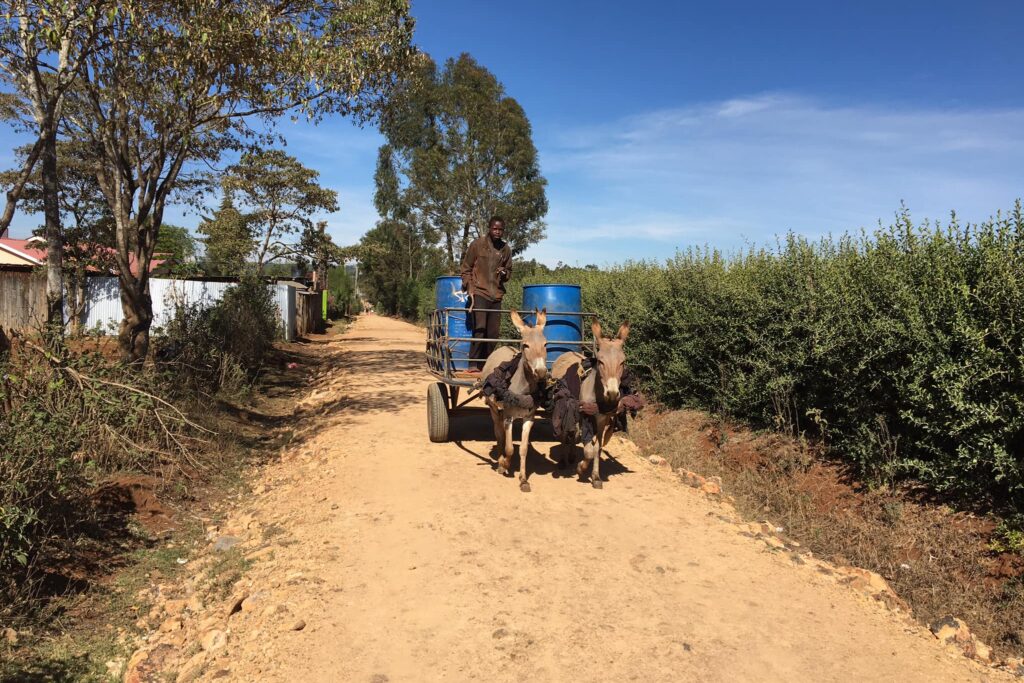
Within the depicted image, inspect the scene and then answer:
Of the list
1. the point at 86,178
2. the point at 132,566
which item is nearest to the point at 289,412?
the point at 132,566

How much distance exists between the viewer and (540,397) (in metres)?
6.18

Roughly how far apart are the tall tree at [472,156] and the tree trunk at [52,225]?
2554 cm

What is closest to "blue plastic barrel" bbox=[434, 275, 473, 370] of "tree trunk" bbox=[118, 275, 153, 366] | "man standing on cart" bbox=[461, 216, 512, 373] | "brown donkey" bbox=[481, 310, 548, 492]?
"man standing on cart" bbox=[461, 216, 512, 373]

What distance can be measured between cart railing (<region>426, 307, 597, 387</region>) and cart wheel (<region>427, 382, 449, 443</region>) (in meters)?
0.28

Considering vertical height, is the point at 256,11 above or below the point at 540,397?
above

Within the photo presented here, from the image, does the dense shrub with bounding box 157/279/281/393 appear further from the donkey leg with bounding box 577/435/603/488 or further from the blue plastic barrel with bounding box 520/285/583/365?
the donkey leg with bounding box 577/435/603/488

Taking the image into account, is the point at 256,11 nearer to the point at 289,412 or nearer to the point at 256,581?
the point at 289,412

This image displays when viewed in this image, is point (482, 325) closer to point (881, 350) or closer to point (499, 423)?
point (499, 423)

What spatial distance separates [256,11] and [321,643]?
8655 millimetres

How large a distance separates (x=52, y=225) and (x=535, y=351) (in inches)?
246

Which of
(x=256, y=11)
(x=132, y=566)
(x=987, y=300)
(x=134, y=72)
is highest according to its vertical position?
(x=256, y=11)

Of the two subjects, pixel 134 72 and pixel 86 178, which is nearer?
pixel 134 72

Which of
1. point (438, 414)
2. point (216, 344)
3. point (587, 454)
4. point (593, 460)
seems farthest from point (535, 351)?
point (216, 344)

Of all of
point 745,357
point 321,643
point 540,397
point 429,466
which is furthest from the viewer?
point 745,357
